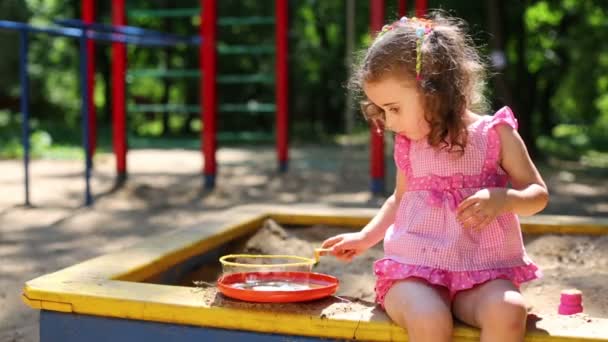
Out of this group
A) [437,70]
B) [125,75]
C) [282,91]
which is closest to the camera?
[437,70]

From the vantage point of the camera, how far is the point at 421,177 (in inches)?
71.5

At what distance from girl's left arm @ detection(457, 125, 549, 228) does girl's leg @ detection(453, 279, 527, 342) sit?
13 centimetres

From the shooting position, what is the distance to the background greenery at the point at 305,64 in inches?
396

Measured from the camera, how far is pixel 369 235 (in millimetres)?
1923

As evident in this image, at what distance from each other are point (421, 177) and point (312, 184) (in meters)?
4.65

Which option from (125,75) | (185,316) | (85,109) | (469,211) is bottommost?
(185,316)

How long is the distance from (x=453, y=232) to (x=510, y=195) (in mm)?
191

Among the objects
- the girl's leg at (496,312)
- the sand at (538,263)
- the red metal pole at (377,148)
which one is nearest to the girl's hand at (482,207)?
the girl's leg at (496,312)

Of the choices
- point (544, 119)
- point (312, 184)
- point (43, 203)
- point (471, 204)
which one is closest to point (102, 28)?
point (43, 203)

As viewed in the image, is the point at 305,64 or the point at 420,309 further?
the point at 305,64

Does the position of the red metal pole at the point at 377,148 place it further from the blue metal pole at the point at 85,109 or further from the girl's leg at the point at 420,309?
the girl's leg at the point at 420,309

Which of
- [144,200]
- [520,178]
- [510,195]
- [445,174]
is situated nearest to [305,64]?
[144,200]

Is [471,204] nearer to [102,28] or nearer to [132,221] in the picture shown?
[132,221]

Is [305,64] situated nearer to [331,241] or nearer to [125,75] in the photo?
[125,75]
